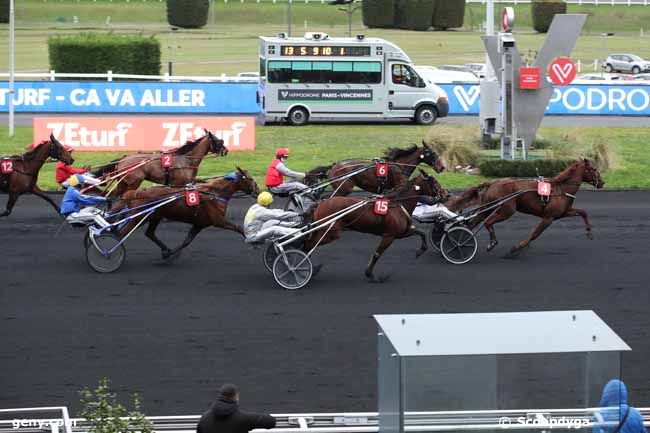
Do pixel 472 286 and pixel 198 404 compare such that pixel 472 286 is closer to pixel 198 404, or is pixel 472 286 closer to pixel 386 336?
pixel 198 404

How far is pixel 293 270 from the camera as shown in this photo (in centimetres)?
1441

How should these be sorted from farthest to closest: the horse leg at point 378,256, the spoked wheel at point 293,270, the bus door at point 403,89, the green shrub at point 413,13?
the green shrub at point 413,13 < the bus door at point 403,89 < the horse leg at point 378,256 < the spoked wheel at point 293,270

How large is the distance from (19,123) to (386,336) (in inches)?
973

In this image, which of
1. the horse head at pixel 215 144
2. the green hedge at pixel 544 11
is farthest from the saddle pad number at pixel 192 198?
the green hedge at pixel 544 11

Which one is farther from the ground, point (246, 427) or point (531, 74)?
point (531, 74)

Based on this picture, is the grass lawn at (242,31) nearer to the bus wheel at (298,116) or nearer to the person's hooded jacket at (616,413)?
the bus wheel at (298,116)

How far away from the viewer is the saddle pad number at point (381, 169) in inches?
711

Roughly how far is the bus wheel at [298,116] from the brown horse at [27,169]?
45.4 feet

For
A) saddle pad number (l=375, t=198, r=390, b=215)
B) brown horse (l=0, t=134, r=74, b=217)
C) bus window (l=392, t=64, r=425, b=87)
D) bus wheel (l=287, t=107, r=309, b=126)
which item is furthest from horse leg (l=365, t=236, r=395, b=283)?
bus window (l=392, t=64, r=425, b=87)

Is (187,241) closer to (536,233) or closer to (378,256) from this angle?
(378,256)

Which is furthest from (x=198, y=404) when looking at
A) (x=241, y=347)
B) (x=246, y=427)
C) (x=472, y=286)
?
(x=472, y=286)

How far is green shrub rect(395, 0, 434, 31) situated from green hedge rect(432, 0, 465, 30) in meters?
0.82

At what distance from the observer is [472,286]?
1480cm

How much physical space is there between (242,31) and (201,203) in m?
48.1
